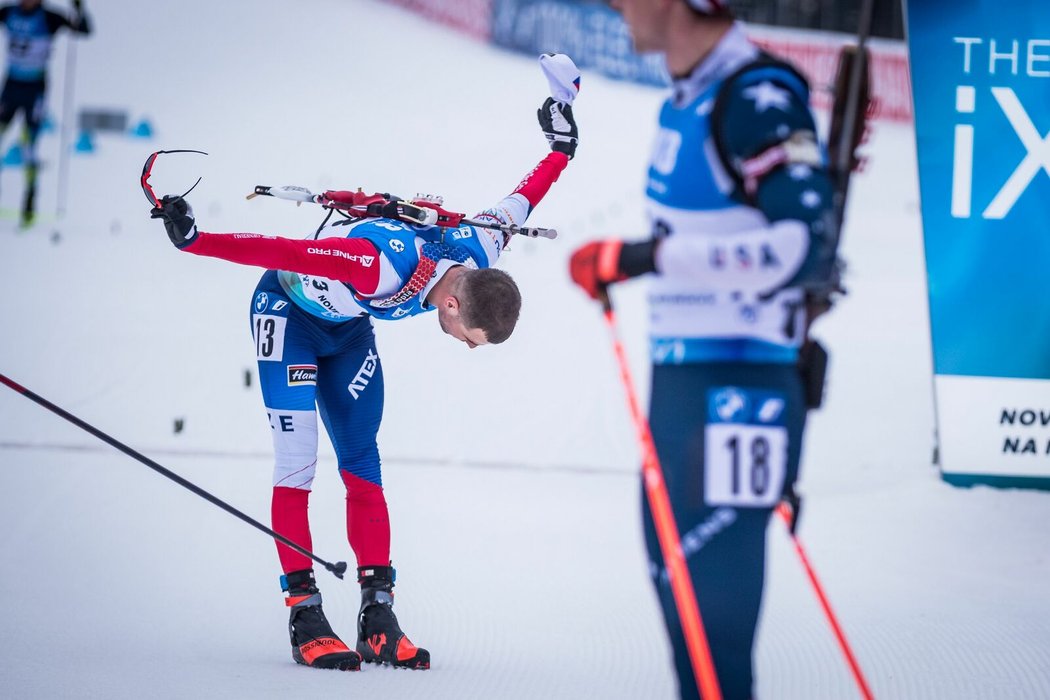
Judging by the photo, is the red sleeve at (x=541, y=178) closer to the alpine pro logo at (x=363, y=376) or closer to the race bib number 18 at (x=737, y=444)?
the alpine pro logo at (x=363, y=376)

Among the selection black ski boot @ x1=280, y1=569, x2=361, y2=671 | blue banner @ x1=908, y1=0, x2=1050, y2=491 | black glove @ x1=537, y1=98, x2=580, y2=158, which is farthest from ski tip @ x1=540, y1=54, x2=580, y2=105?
blue banner @ x1=908, y1=0, x2=1050, y2=491

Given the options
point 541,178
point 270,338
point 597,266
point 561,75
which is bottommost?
point 270,338

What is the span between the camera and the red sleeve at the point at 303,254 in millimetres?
2795

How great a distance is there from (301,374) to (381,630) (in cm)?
74

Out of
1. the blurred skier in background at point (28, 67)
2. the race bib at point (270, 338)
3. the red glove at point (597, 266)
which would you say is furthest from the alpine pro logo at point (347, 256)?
the blurred skier in background at point (28, 67)

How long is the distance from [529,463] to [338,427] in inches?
90.9

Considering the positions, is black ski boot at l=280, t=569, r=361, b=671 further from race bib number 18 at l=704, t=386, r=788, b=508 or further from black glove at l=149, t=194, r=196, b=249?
race bib number 18 at l=704, t=386, r=788, b=508

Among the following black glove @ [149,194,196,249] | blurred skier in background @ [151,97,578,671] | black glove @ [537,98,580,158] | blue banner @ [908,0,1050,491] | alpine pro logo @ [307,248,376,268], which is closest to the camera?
black glove @ [149,194,196,249]

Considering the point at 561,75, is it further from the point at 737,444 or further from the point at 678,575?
the point at 678,575

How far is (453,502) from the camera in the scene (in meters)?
5.11

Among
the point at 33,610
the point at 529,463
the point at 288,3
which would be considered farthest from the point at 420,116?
the point at 33,610

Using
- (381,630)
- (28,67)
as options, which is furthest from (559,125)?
(28,67)

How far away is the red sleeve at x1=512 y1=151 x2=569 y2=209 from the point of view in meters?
3.56

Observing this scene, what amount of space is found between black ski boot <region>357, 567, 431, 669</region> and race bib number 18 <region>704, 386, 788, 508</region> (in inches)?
56.8
